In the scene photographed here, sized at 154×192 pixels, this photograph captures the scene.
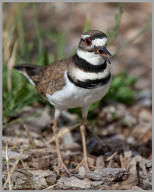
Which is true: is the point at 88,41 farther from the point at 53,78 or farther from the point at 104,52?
the point at 53,78

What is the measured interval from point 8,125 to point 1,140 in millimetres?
678

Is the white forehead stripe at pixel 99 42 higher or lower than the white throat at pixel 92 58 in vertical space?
higher

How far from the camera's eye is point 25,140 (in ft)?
15.5

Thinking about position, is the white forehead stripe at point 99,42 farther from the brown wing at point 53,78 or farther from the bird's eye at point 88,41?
the brown wing at point 53,78

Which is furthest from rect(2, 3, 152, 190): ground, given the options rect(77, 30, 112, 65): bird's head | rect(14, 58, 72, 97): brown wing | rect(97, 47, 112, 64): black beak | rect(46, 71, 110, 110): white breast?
rect(97, 47, 112, 64): black beak

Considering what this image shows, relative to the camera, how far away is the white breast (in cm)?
378

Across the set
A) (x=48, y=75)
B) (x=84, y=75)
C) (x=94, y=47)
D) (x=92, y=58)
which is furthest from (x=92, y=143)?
(x=94, y=47)

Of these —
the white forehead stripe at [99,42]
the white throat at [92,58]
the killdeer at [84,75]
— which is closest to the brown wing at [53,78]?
the killdeer at [84,75]

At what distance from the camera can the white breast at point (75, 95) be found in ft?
12.4

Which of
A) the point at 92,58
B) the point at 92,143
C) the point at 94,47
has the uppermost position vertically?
the point at 94,47

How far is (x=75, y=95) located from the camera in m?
3.82

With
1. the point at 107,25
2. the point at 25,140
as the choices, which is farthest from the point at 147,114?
the point at 107,25

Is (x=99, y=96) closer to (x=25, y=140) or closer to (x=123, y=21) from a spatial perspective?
(x=25, y=140)

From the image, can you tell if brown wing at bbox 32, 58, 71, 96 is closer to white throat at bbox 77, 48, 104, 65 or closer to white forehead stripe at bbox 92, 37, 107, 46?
white throat at bbox 77, 48, 104, 65
